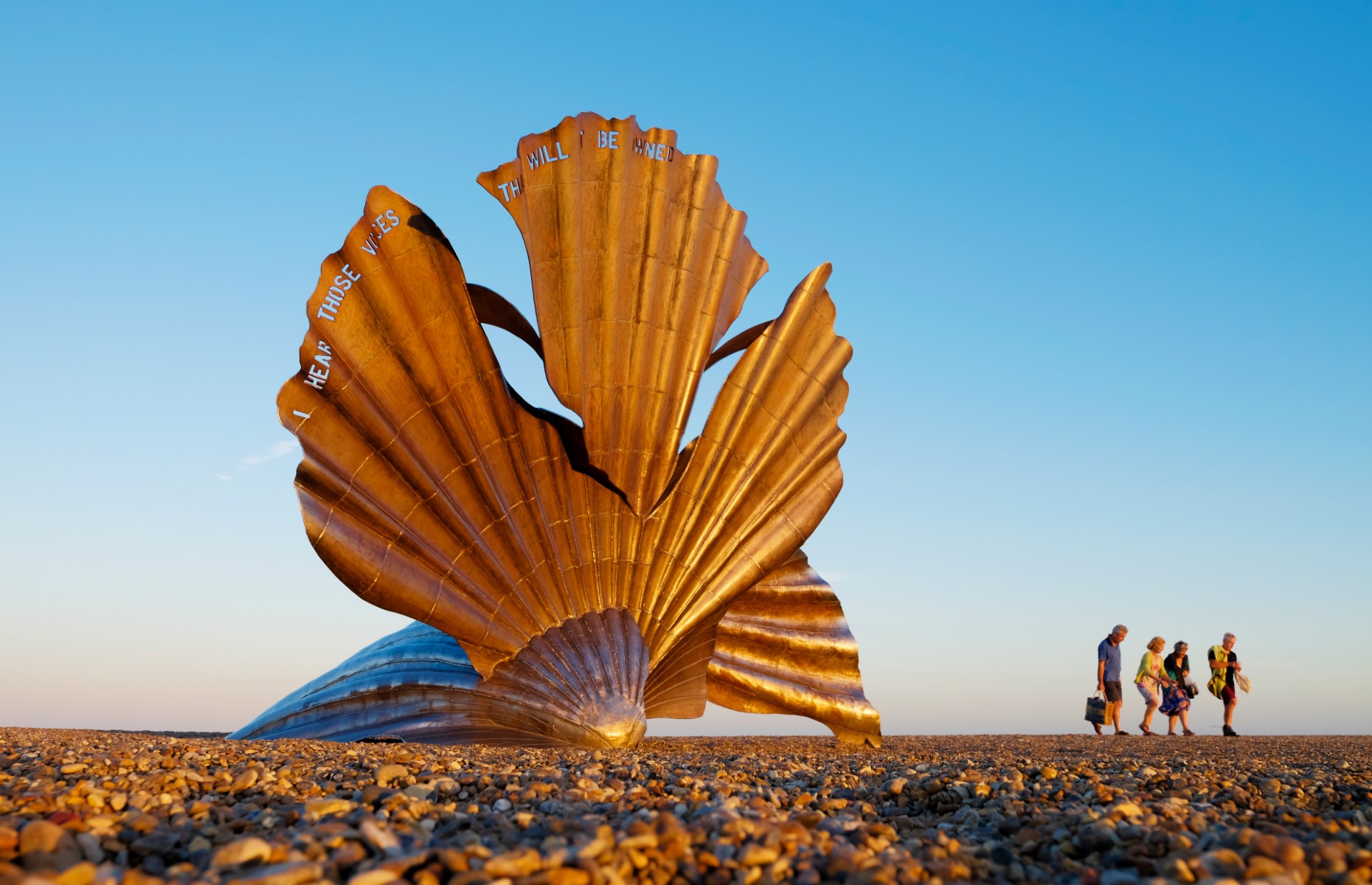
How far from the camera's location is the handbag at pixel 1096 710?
14.6 metres

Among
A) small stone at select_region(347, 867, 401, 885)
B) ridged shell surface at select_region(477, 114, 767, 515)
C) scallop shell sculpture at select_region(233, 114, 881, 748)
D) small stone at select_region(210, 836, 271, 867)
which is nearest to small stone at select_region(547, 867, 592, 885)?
small stone at select_region(347, 867, 401, 885)

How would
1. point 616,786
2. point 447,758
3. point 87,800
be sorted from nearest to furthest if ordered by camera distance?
point 87,800
point 616,786
point 447,758

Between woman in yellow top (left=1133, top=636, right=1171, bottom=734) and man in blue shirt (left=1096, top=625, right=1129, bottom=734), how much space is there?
35cm

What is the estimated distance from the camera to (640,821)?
3.14 m

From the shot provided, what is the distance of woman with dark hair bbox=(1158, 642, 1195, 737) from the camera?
14.5 meters

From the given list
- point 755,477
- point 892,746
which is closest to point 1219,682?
point 892,746

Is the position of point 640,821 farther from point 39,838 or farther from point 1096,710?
point 1096,710

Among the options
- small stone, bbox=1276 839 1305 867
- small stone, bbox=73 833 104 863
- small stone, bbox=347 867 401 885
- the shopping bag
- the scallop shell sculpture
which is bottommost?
small stone, bbox=73 833 104 863

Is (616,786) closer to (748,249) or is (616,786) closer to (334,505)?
(334,505)

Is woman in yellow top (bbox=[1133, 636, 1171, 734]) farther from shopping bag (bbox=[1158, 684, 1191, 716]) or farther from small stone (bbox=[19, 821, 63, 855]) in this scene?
small stone (bbox=[19, 821, 63, 855])

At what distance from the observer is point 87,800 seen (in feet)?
12.1

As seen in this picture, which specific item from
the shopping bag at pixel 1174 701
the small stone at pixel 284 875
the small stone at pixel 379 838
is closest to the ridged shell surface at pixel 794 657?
the shopping bag at pixel 1174 701

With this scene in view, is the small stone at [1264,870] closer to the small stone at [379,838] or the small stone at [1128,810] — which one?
the small stone at [1128,810]

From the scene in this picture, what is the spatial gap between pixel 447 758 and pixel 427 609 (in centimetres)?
279
